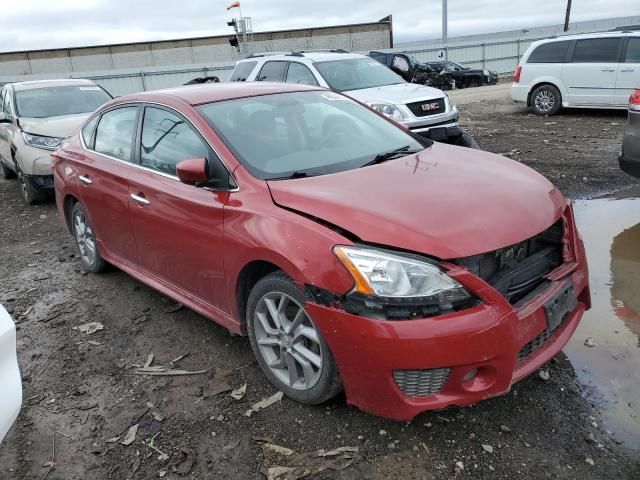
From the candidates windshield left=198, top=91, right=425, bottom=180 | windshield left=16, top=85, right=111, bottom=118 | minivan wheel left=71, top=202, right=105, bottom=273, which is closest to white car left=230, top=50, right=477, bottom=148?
windshield left=16, top=85, right=111, bottom=118

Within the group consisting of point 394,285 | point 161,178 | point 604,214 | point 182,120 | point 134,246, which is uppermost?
point 182,120

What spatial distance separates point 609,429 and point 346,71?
829 cm

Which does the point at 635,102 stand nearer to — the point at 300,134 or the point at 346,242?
the point at 300,134

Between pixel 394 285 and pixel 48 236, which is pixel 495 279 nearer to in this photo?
pixel 394 285

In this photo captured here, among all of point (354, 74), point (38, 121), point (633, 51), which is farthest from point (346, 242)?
point (633, 51)

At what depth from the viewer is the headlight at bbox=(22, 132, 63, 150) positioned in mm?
7938

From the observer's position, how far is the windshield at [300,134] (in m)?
3.33

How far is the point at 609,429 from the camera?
2.73 metres

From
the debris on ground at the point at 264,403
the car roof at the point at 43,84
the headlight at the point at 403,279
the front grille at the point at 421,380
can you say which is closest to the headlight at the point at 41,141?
the car roof at the point at 43,84

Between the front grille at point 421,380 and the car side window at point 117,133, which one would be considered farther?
the car side window at point 117,133

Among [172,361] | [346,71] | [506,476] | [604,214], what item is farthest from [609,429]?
[346,71]

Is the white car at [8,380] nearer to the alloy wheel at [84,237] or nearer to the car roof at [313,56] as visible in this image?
the alloy wheel at [84,237]

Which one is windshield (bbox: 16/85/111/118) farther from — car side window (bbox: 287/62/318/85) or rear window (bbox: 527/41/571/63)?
rear window (bbox: 527/41/571/63)

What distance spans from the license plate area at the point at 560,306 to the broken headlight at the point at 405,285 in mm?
521
